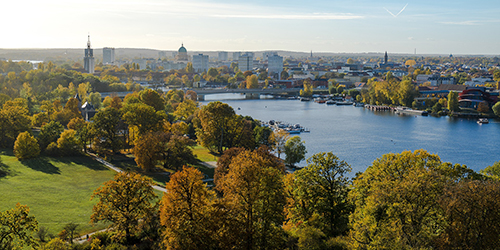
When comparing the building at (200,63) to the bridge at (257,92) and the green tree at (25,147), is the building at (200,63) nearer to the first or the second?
the bridge at (257,92)

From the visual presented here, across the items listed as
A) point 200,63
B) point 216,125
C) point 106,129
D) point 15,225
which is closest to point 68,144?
point 106,129

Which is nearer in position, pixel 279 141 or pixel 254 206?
pixel 254 206

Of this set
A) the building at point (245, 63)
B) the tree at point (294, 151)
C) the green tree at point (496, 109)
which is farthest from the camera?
the building at point (245, 63)

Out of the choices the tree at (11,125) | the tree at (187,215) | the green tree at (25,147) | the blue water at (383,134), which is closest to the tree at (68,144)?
the green tree at (25,147)

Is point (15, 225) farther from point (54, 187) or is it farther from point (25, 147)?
point (25, 147)

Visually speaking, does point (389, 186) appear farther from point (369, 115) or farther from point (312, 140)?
A: point (369, 115)

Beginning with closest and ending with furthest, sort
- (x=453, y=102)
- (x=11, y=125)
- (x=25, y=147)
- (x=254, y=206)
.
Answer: (x=254, y=206), (x=25, y=147), (x=11, y=125), (x=453, y=102)

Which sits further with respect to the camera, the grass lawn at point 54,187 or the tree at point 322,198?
the grass lawn at point 54,187

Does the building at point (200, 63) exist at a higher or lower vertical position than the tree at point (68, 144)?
higher
